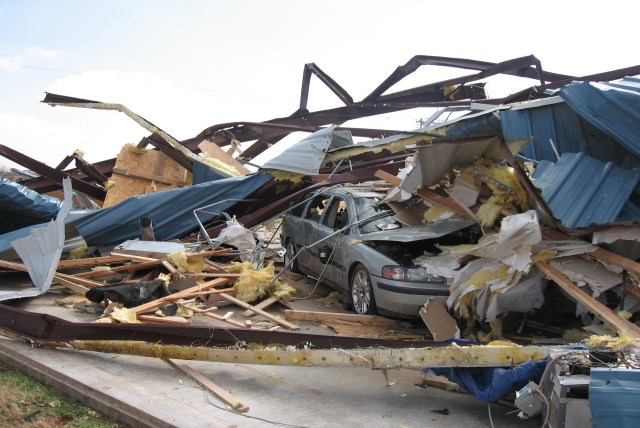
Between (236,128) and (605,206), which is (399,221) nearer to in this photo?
(605,206)

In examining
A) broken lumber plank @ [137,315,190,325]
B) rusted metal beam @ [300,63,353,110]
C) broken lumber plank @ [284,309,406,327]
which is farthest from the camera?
rusted metal beam @ [300,63,353,110]

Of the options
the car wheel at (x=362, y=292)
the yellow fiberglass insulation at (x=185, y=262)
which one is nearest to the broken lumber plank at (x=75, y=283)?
the yellow fiberglass insulation at (x=185, y=262)

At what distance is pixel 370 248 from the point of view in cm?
714

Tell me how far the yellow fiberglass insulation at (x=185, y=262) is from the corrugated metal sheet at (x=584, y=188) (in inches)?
206

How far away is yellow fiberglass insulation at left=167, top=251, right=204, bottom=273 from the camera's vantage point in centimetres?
884

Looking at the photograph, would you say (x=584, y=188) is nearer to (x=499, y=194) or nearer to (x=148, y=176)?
(x=499, y=194)

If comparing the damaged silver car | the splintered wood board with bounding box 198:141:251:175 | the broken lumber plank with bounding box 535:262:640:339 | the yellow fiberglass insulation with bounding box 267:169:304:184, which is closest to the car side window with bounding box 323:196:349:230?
the damaged silver car

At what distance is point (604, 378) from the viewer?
10.5 feet

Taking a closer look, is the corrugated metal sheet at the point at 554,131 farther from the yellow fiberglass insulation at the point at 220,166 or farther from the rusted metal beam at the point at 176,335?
the yellow fiberglass insulation at the point at 220,166

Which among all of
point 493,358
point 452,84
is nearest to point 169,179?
point 452,84

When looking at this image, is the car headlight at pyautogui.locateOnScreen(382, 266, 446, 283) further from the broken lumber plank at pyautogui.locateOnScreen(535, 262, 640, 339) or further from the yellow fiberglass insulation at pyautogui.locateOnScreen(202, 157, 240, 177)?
the yellow fiberglass insulation at pyautogui.locateOnScreen(202, 157, 240, 177)

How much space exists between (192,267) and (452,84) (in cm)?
948

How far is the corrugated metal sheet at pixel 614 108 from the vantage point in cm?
546

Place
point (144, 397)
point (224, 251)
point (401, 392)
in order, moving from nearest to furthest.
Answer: point (144, 397)
point (401, 392)
point (224, 251)
